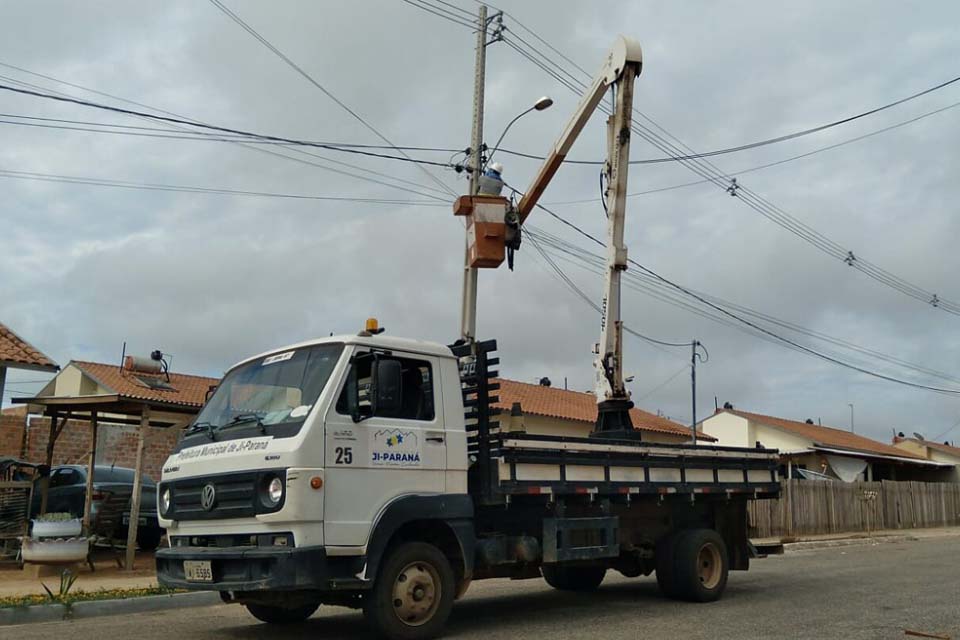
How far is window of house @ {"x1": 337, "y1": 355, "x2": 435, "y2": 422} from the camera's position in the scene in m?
7.47

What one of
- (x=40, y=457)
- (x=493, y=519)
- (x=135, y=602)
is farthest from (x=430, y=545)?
(x=40, y=457)

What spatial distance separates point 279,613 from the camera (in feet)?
28.7

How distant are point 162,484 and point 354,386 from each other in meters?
2.02

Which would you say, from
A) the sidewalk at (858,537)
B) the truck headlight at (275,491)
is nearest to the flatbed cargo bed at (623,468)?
the truck headlight at (275,491)

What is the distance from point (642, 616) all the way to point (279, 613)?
363 cm

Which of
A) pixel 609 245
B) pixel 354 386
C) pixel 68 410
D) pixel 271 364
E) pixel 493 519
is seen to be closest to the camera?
pixel 354 386

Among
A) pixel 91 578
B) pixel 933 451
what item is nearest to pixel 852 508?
pixel 91 578

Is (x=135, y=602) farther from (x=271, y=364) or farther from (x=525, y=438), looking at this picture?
(x=525, y=438)

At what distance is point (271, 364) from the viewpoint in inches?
320

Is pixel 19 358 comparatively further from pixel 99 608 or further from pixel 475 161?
pixel 475 161

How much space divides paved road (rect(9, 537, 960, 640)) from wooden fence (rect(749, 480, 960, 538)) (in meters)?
10.8

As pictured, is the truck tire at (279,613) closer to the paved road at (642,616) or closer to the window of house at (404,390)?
the paved road at (642,616)

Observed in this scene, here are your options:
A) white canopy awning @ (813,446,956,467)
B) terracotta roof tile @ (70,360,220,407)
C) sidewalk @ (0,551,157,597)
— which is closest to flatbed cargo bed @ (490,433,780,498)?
sidewalk @ (0,551,157,597)

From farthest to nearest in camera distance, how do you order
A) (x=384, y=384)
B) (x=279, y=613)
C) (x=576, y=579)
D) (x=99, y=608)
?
(x=576, y=579)
(x=99, y=608)
(x=279, y=613)
(x=384, y=384)
